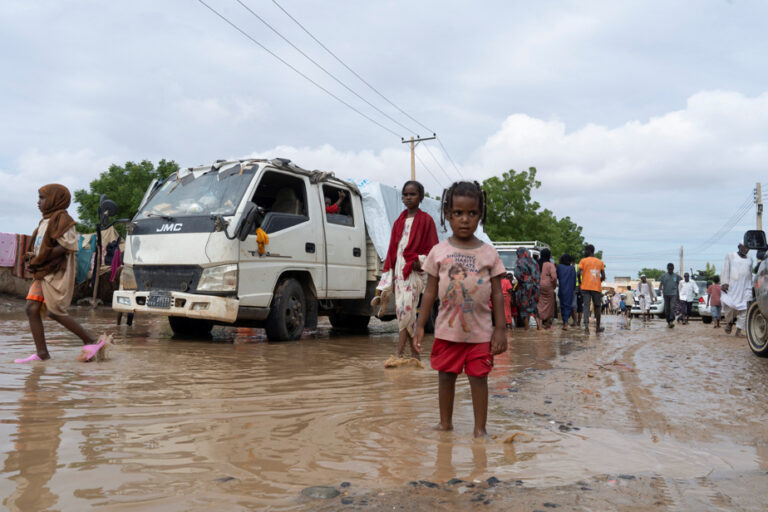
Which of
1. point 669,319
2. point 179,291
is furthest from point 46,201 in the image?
point 669,319

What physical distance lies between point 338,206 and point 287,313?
1855 mm

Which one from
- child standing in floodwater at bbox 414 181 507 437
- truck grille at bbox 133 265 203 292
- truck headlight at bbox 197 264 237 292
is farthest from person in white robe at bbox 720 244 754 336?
child standing in floodwater at bbox 414 181 507 437

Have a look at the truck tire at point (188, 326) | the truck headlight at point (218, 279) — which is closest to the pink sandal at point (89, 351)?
the truck headlight at point (218, 279)

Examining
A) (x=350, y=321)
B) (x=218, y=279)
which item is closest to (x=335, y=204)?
(x=218, y=279)

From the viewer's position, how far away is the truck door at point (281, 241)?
7.27 metres

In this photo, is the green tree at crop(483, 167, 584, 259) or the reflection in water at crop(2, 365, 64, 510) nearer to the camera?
the reflection in water at crop(2, 365, 64, 510)

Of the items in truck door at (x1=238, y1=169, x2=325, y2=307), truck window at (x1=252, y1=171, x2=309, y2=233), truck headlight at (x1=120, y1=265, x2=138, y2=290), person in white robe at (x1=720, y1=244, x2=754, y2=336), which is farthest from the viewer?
person in white robe at (x1=720, y1=244, x2=754, y2=336)

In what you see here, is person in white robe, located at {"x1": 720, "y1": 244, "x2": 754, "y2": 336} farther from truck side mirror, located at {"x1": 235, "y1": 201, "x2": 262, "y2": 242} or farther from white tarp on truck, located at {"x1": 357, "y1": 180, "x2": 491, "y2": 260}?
truck side mirror, located at {"x1": 235, "y1": 201, "x2": 262, "y2": 242}

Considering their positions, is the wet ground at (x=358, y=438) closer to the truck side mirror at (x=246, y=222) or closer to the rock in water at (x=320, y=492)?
the rock in water at (x=320, y=492)

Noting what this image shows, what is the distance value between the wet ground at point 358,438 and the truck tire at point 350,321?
501cm

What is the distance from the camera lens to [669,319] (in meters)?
15.5

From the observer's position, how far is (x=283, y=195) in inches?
334

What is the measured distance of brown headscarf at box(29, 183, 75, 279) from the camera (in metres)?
5.25

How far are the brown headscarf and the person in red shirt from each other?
3.81 m
